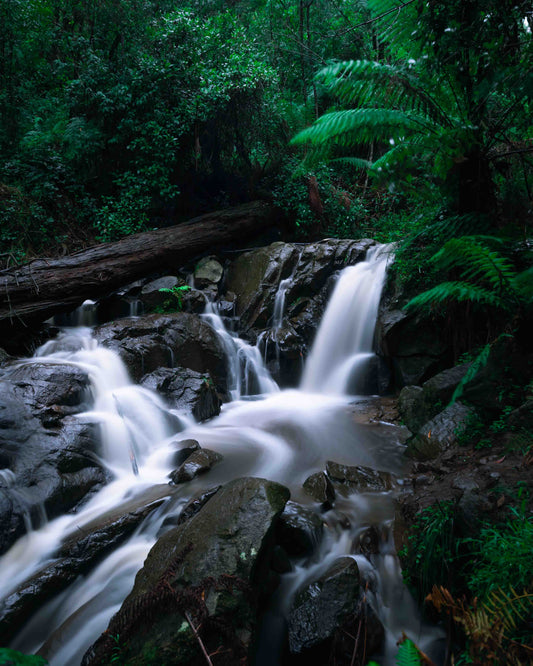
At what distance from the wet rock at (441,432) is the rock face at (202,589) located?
1.76 meters

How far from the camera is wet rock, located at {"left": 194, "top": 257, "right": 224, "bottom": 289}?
8.29m

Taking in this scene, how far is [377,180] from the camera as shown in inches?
149

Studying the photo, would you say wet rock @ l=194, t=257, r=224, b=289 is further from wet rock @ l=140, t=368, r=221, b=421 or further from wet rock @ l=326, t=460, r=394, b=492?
wet rock @ l=326, t=460, r=394, b=492

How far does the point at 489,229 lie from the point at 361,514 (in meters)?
2.84

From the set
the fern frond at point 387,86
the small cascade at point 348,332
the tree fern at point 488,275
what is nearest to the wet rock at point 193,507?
the tree fern at point 488,275

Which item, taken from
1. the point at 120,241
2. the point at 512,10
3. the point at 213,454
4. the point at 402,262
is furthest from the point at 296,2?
the point at 213,454

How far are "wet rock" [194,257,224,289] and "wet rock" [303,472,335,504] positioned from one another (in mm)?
5340

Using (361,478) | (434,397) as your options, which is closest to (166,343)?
(361,478)

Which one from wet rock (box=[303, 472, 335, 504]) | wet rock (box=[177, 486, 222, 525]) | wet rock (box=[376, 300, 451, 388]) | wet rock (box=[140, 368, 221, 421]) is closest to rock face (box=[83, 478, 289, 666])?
wet rock (box=[177, 486, 222, 525])

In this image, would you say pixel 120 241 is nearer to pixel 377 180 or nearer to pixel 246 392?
pixel 246 392

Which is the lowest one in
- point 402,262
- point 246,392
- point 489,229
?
point 246,392

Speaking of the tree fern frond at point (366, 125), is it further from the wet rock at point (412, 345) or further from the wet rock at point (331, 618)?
the wet rock at point (331, 618)

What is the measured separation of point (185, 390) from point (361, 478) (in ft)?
9.48

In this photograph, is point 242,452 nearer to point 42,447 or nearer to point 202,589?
Result: point 42,447
